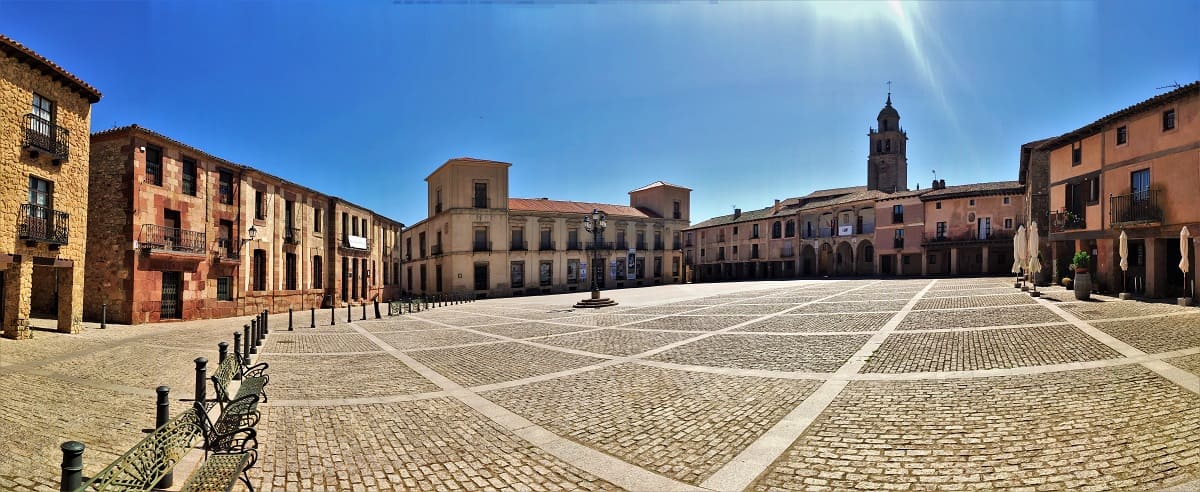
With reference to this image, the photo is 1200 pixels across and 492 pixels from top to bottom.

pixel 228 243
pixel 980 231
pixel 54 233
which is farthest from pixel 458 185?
pixel 980 231

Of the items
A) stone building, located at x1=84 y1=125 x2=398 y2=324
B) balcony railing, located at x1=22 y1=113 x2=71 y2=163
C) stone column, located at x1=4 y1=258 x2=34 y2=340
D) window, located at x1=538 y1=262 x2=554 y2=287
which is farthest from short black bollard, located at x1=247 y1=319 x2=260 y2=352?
window, located at x1=538 y1=262 x2=554 y2=287

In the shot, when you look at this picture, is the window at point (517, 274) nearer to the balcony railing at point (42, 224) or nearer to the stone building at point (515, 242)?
the stone building at point (515, 242)

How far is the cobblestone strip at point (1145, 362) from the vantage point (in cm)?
653

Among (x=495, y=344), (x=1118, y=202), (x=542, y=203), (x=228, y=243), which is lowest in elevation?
(x=495, y=344)

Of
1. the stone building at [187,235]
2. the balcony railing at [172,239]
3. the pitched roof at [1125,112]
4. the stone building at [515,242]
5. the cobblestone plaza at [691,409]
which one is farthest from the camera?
the stone building at [515,242]

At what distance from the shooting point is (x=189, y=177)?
2023 cm

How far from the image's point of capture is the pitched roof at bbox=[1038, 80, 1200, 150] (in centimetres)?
1612

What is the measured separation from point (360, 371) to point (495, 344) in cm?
359

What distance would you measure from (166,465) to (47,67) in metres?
18.1

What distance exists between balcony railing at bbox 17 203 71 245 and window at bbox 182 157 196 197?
5737mm

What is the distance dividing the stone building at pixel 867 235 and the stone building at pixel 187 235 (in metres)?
47.5

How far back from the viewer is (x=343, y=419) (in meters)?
6.01

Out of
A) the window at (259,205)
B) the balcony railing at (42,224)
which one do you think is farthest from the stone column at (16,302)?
the window at (259,205)

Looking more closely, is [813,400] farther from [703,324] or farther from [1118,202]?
[1118,202]
